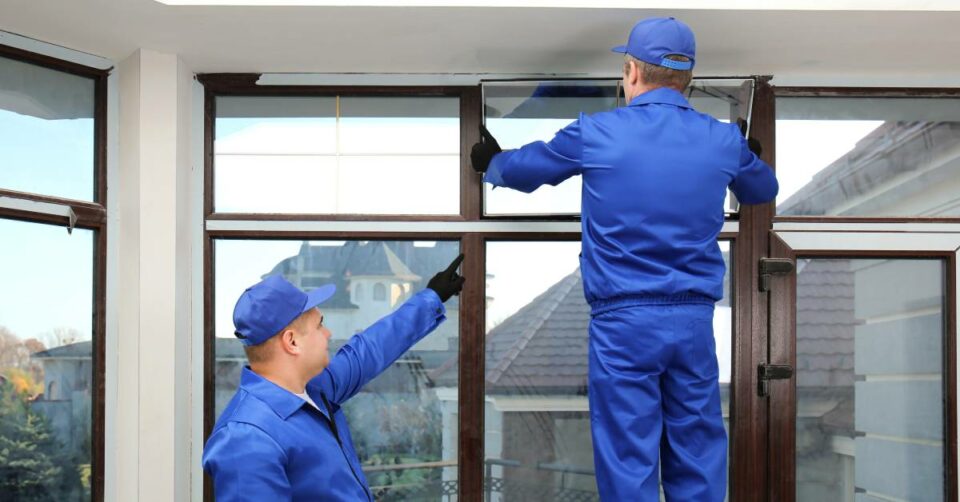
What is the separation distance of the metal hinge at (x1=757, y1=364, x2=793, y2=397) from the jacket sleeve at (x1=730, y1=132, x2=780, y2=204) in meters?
0.53

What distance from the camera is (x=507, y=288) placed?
3.25 metres

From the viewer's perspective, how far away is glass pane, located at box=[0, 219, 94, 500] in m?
2.84

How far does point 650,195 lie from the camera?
2605mm

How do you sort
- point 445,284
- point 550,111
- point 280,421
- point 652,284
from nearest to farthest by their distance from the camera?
point 280,421
point 652,284
point 445,284
point 550,111

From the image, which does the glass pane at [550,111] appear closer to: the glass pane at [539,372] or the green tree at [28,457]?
the glass pane at [539,372]

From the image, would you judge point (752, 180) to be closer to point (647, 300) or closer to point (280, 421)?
point (647, 300)

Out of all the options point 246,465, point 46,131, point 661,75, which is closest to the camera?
point 246,465

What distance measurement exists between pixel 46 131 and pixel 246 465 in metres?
1.41

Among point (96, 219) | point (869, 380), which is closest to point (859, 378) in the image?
point (869, 380)

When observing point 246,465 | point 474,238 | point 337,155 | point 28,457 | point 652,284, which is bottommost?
point 28,457

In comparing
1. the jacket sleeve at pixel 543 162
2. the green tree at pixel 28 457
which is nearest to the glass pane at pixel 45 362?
the green tree at pixel 28 457

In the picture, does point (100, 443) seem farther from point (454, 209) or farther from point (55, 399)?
point (454, 209)

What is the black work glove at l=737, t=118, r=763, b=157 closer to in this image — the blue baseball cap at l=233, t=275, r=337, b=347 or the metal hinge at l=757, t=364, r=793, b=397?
the metal hinge at l=757, t=364, r=793, b=397

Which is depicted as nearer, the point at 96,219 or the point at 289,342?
the point at 289,342
